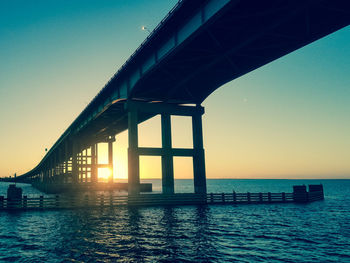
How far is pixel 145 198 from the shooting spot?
118ft

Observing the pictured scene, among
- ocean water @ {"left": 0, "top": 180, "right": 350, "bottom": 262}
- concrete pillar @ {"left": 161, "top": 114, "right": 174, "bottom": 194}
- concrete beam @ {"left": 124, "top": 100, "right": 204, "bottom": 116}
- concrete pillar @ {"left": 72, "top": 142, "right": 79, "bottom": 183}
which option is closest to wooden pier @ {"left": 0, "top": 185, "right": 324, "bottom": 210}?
concrete pillar @ {"left": 161, "top": 114, "right": 174, "bottom": 194}

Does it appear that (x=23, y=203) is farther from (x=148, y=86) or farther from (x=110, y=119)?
(x=110, y=119)

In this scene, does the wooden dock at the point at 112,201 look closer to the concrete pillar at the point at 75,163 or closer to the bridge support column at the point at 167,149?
the bridge support column at the point at 167,149

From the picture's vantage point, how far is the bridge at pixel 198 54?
79.7 ft

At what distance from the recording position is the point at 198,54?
32.5 meters

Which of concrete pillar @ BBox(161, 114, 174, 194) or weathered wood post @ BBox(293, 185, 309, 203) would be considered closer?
concrete pillar @ BBox(161, 114, 174, 194)

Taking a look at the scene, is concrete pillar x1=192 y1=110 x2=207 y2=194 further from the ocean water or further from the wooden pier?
the ocean water

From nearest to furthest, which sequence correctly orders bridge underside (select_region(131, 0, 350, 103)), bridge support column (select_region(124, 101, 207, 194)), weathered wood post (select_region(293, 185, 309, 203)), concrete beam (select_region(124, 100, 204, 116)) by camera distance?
1. bridge underside (select_region(131, 0, 350, 103))
2. bridge support column (select_region(124, 101, 207, 194))
3. concrete beam (select_region(124, 100, 204, 116))
4. weathered wood post (select_region(293, 185, 309, 203))

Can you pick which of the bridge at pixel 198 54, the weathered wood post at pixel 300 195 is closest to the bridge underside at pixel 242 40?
the bridge at pixel 198 54

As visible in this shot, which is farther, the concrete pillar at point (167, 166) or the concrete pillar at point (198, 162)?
the concrete pillar at point (198, 162)

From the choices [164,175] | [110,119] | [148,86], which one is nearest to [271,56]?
[148,86]

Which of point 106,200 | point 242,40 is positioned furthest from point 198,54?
point 106,200

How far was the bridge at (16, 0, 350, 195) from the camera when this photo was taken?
24.3m

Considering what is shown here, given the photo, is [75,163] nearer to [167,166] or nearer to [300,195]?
[167,166]
